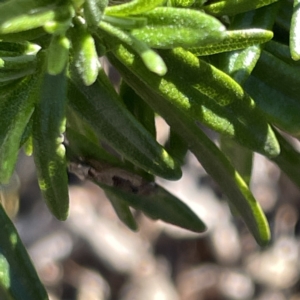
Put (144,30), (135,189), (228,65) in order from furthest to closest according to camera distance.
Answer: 1. (135,189)
2. (228,65)
3. (144,30)

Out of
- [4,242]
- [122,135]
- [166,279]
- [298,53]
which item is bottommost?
[166,279]

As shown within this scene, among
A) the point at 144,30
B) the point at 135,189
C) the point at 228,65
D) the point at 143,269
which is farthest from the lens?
the point at 143,269

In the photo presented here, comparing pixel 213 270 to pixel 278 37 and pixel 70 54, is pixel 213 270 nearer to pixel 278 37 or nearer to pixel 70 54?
pixel 278 37

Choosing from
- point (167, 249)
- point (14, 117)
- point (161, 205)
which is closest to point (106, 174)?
point (161, 205)

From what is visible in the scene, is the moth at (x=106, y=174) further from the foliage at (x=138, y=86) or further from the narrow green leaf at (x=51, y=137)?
the narrow green leaf at (x=51, y=137)

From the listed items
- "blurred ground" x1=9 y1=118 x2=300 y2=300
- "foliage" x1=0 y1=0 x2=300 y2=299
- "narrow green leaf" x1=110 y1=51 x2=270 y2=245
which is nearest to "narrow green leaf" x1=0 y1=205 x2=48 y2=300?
"foliage" x1=0 y1=0 x2=300 y2=299

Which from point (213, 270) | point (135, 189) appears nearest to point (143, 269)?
point (213, 270)

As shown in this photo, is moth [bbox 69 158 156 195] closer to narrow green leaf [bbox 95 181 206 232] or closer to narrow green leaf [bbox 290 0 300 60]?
narrow green leaf [bbox 95 181 206 232]
